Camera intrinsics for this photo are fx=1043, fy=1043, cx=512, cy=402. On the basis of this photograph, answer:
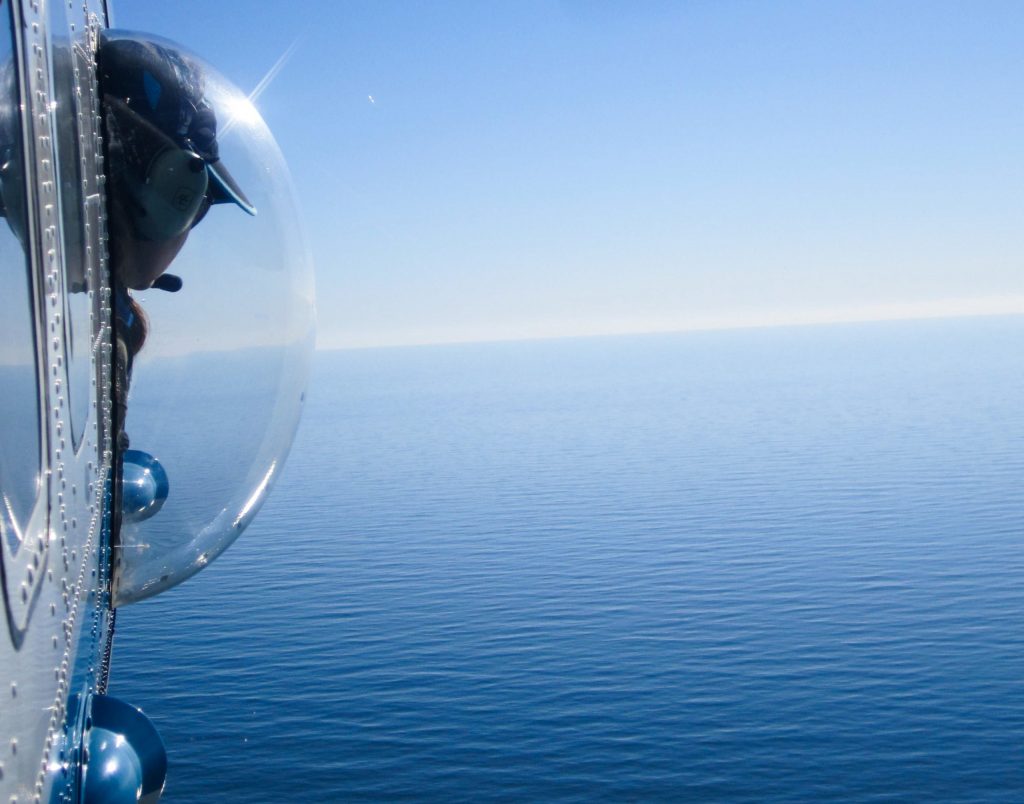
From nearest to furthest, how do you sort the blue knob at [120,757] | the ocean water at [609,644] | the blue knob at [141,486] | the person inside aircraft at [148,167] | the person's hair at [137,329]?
the blue knob at [120,757] < the person inside aircraft at [148,167] < the person's hair at [137,329] < the blue knob at [141,486] < the ocean water at [609,644]

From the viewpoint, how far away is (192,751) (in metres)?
51.9

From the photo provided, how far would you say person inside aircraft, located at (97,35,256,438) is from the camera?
137 inches

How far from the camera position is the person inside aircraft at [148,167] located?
3488 millimetres

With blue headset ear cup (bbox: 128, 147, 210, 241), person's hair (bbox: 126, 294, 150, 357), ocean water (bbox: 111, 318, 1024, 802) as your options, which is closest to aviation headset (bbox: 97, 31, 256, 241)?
blue headset ear cup (bbox: 128, 147, 210, 241)

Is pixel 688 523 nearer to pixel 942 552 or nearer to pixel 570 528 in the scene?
pixel 570 528

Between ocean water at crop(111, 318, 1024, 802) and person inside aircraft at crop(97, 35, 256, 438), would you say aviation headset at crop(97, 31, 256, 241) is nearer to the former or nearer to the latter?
person inside aircraft at crop(97, 35, 256, 438)

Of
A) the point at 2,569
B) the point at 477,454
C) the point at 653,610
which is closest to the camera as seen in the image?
the point at 2,569

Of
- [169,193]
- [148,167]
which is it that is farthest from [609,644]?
[148,167]

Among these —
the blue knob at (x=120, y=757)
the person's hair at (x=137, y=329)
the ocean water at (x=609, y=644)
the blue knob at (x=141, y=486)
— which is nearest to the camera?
the blue knob at (x=120, y=757)

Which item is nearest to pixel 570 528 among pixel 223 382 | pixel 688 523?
pixel 688 523

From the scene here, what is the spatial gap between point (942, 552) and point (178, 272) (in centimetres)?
7970

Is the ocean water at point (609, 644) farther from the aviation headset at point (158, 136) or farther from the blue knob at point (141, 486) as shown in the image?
the aviation headset at point (158, 136)

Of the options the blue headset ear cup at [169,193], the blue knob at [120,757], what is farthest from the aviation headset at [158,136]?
the blue knob at [120,757]

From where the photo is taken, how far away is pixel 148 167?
352cm
